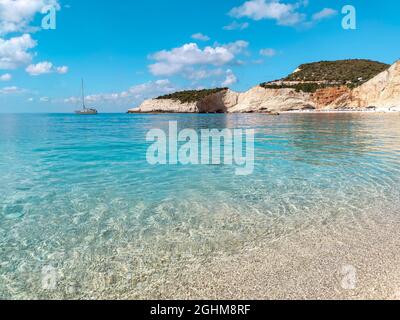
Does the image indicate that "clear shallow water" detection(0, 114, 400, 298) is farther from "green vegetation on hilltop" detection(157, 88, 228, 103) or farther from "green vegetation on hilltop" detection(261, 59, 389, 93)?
"green vegetation on hilltop" detection(157, 88, 228, 103)

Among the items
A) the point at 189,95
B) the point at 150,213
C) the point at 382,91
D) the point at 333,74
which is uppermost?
the point at 333,74

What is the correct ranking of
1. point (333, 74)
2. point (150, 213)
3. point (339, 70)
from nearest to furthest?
1. point (150, 213)
2. point (333, 74)
3. point (339, 70)

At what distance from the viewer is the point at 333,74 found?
131 meters

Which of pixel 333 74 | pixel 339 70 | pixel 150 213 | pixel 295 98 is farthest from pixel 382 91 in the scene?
pixel 150 213

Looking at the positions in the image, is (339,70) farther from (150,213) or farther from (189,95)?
(150,213)

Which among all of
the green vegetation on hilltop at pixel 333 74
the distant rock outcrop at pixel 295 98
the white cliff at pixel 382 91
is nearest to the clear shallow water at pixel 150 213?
the white cliff at pixel 382 91

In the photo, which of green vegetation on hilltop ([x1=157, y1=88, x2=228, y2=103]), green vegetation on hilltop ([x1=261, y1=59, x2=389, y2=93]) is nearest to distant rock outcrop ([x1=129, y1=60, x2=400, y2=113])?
green vegetation on hilltop ([x1=157, y1=88, x2=228, y2=103])

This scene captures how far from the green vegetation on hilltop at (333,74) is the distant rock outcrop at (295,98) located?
394 mm

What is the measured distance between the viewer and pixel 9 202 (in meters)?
7.38

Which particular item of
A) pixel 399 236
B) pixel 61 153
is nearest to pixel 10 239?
pixel 399 236

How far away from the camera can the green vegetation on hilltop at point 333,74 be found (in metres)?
112

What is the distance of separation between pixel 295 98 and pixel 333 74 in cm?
3545
